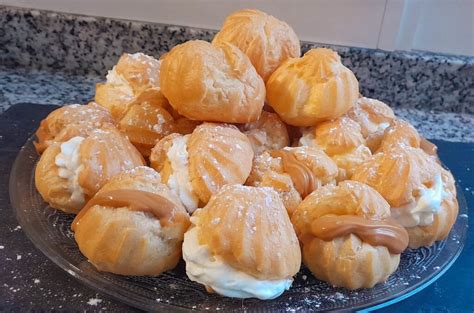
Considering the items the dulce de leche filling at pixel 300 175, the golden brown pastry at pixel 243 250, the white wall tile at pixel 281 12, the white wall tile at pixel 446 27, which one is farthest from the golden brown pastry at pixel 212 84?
the white wall tile at pixel 446 27

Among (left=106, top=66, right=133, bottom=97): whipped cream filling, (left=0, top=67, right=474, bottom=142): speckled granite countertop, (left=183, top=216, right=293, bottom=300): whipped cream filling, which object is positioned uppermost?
(left=106, top=66, right=133, bottom=97): whipped cream filling

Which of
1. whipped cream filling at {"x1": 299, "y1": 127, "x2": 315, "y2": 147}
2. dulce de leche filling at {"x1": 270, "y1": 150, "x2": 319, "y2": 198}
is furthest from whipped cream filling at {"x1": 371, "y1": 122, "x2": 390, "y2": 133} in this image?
dulce de leche filling at {"x1": 270, "y1": 150, "x2": 319, "y2": 198}

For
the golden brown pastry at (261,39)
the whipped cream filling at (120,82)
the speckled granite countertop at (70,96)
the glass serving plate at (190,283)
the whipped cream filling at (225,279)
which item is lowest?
the speckled granite countertop at (70,96)

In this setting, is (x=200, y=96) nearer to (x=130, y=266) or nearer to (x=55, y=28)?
(x=130, y=266)

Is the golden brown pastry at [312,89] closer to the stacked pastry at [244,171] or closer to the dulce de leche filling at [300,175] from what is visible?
the stacked pastry at [244,171]

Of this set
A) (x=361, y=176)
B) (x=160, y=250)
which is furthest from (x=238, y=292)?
(x=361, y=176)

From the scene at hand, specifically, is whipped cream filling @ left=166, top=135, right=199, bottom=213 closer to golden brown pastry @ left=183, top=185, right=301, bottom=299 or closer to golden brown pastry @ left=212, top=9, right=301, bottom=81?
golden brown pastry @ left=183, top=185, right=301, bottom=299

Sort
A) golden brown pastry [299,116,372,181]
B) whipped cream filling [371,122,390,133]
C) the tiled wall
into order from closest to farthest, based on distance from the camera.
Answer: golden brown pastry [299,116,372,181]
whipped cream filling [371,122,390,133]
the tiled wall

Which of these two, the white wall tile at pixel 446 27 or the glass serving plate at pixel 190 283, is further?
the white wall tile at pixel 446 27
